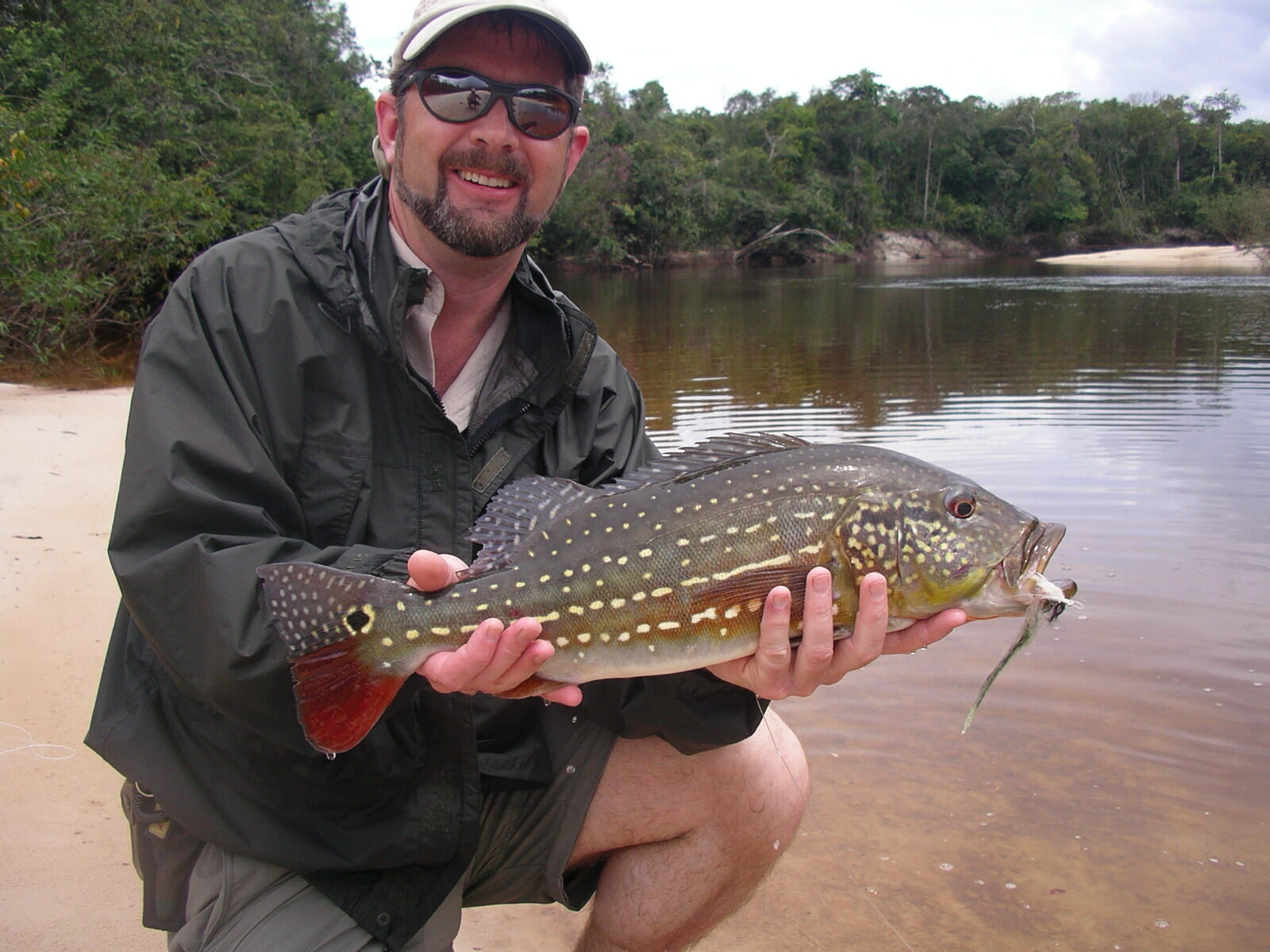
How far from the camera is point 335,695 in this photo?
104 inches

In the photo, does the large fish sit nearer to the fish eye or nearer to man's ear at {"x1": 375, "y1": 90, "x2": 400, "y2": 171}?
the fish eye

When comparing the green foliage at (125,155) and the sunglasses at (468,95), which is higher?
the green foliage at (125,155)

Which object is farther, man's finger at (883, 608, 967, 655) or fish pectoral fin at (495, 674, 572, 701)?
man's finger at (883, 608, 967, 655)

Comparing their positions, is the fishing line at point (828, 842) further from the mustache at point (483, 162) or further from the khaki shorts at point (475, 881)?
the mustache at point (483, 162)

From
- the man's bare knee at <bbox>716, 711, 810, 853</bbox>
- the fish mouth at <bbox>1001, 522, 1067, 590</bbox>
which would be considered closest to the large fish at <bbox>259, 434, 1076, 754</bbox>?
the fish mouth at <bbox>1001, 522, 1067, 590</bbox>

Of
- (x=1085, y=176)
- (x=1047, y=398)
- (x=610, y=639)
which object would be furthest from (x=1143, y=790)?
(x=1085, y=176)

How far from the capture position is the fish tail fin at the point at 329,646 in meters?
2.56

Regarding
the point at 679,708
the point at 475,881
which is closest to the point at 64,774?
the point at 475,881

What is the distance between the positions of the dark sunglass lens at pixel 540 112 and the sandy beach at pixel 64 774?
9.96ft

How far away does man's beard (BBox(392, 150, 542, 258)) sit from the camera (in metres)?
3.33

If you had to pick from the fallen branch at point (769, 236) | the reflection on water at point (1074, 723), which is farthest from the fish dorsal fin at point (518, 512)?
the fallen branch at point (769, 236)

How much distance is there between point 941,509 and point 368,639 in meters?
1.72

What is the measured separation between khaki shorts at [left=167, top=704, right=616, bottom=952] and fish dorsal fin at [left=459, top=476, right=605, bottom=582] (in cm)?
72

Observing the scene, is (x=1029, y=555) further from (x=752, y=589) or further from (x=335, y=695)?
(x=335, y=695)
